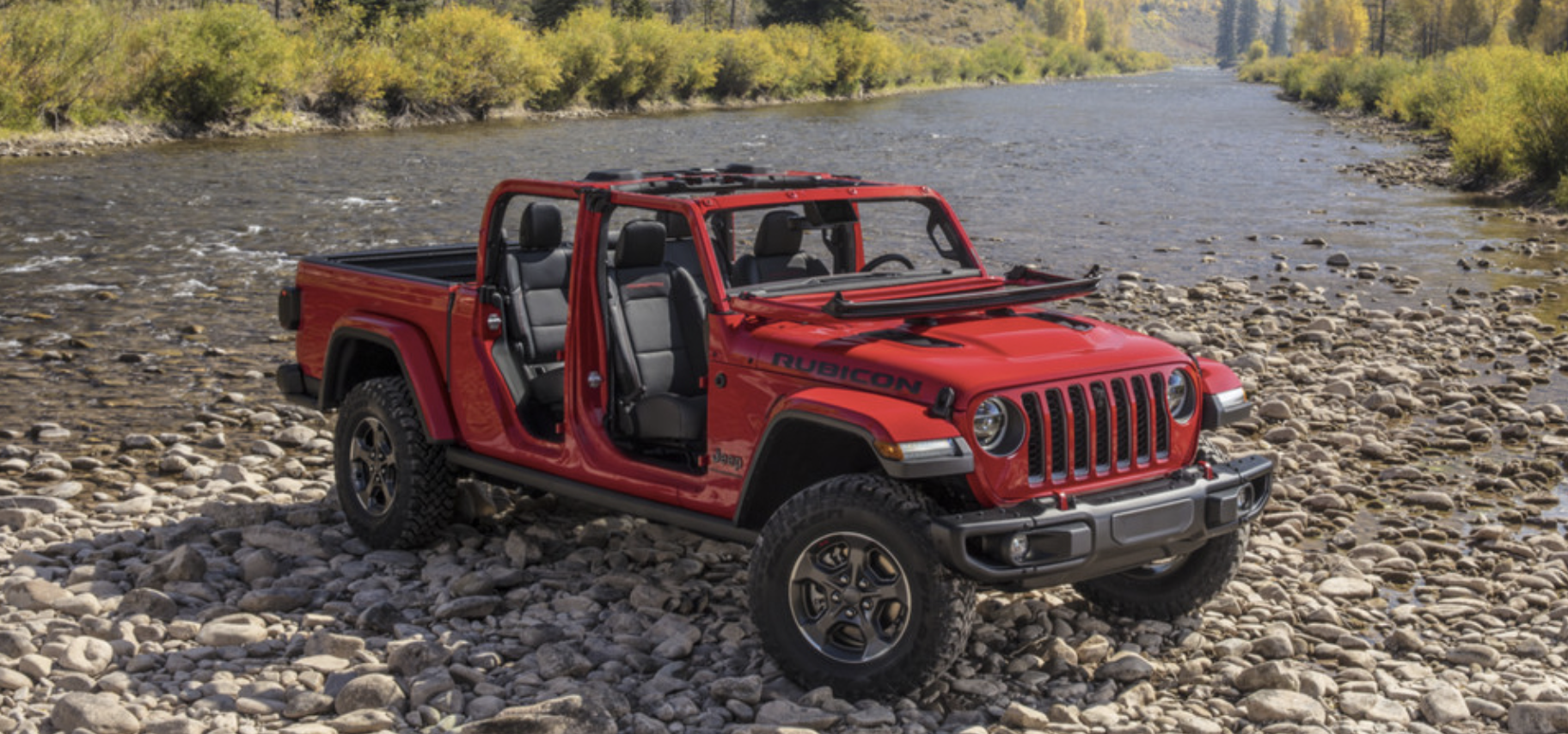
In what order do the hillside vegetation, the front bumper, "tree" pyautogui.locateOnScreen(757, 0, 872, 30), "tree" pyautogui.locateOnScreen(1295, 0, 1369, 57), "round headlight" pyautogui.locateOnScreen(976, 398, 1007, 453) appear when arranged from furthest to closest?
"tree" pyautogui.locateOnScreen(1295, 0, 1369, 57) → "tree" pyautogui.locateOnScreen(757, 0, 872, 30) → the hillside vegetation → "round headlight" pyautogui.locateOnScreen(976, 398, 1007, 453) → the front bumper

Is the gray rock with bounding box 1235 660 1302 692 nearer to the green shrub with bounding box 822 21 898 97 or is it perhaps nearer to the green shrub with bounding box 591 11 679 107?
the green shrub with bounding box 591 11 679 107

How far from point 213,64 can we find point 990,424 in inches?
1441

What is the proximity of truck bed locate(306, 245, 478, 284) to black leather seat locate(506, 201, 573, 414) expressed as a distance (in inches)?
45.2

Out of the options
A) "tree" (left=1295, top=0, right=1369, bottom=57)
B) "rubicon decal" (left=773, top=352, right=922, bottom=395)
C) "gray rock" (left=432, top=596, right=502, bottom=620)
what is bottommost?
"gray rock" (left=432, top=596, right=502, bottom=620)

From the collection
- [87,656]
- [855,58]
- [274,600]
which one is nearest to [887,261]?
[274,600]

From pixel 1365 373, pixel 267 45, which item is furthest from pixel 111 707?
pixel 267 45

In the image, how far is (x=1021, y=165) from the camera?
33.8 m

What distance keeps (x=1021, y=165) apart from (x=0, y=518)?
28094 mm

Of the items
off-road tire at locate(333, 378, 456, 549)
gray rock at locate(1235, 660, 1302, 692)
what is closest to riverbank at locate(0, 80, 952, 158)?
off-road tire at locate(333, 378, 456, 549)

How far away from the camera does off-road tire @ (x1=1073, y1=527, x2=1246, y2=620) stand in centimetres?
619

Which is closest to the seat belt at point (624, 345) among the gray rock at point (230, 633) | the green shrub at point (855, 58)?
the gray rock at point (230, 633)

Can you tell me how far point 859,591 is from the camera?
17.8 feet

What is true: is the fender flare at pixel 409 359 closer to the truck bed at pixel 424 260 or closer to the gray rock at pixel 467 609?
the truck bed at pixel 424 260

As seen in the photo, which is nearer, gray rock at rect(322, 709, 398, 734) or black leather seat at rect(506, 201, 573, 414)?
gray rock at rect(322, 709, 398, 734)
